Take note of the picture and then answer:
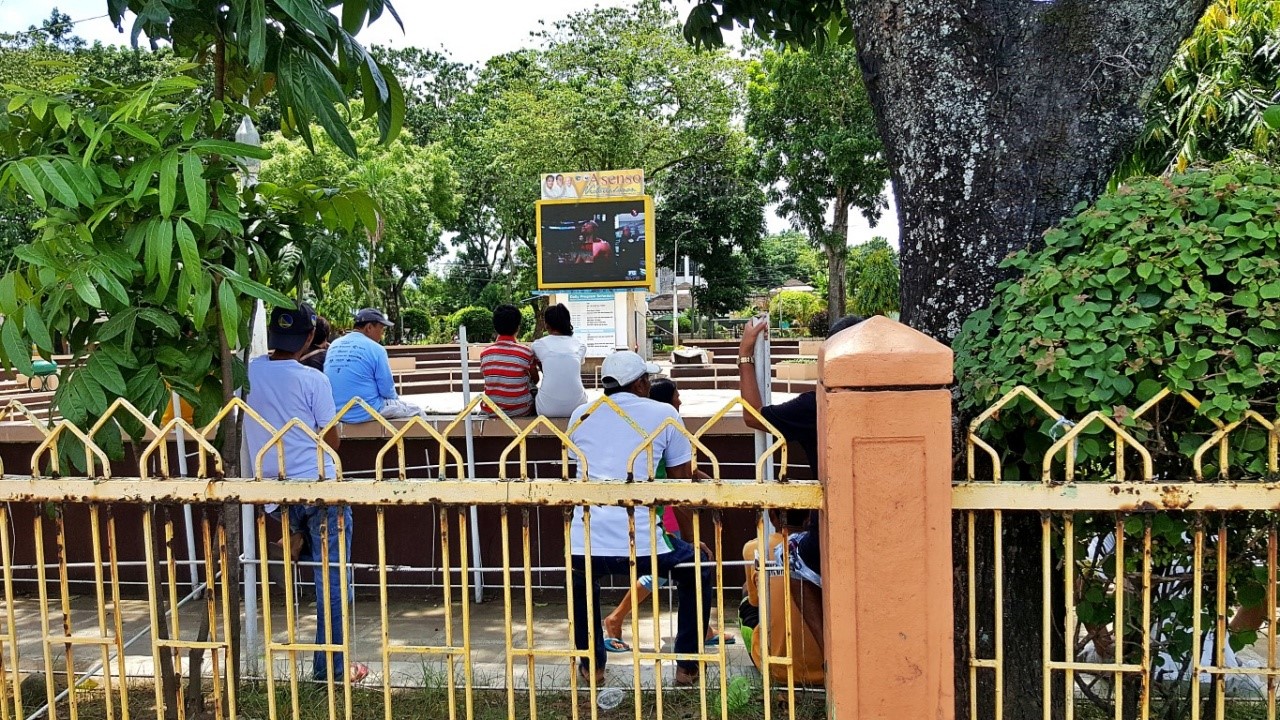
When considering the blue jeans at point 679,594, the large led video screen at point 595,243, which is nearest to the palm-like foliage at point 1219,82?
the blue jeans at point 679,594

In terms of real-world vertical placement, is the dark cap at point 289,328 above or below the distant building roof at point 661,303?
below

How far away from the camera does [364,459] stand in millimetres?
6016

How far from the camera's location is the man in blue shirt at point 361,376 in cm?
550

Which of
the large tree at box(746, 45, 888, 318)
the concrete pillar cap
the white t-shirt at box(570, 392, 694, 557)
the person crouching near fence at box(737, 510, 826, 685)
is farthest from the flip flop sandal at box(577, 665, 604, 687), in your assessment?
the large tree at box(746, 45, 888, 318)

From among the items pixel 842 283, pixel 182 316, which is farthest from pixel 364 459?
pixel 842 283

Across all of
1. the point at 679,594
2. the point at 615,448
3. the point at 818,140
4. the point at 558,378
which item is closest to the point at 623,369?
the point at 615,448

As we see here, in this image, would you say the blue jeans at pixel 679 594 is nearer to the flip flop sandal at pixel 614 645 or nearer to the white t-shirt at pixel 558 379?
the flip flop sandal at pixel 614 645

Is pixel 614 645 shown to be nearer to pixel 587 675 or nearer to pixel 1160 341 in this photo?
pixel 587 675

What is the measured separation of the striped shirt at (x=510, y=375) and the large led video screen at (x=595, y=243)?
14.5 metres

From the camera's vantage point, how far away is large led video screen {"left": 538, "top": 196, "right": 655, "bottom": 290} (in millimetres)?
20203

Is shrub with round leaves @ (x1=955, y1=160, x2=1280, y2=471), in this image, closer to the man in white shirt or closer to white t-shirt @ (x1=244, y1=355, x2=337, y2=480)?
the man in white shirt

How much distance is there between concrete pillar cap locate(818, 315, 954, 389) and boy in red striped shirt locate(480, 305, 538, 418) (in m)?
3.60

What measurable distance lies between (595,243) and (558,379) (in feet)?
49.3

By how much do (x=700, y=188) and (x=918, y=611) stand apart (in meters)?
30.0
